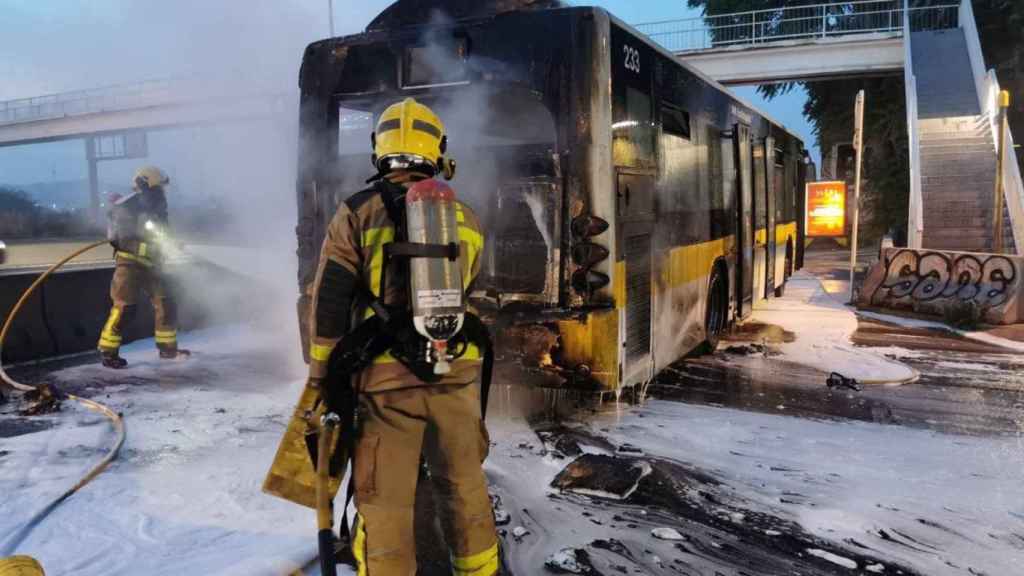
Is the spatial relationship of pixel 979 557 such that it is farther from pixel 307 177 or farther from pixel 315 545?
pixel 307 177

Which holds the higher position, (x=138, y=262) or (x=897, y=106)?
(x=897, y=106)

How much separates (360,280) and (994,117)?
18088mm

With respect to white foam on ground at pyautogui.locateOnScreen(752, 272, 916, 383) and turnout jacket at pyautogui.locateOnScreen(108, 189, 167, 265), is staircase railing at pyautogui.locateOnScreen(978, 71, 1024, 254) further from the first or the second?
turnout jacket at pyautogui.locateOnScreen(108, 189, 167, 265)

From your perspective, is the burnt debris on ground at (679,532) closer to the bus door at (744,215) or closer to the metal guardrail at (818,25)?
the bus door at (744,215)

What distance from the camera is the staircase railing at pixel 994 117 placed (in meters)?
13.4

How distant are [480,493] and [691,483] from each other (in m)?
1.96

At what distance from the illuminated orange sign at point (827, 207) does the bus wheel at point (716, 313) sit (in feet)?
22.4

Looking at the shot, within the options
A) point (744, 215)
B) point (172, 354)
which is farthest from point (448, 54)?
point (172, 354)

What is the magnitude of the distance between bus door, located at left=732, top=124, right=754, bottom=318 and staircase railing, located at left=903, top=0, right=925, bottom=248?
5.92m

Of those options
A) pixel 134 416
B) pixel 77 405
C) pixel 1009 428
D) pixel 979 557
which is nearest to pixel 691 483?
pixel 979 557

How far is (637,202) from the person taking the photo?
5.45m

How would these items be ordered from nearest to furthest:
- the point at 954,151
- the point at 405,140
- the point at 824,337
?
the point at 405,140 < the point at 824,337 < the point at 954,151

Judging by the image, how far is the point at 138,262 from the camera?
7598 millimetres

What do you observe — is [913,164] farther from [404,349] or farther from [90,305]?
[404,349]
